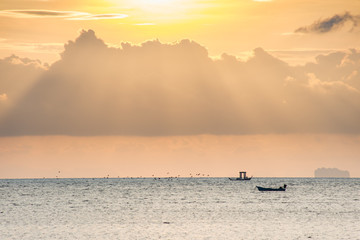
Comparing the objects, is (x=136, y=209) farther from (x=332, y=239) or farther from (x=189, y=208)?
(x=332, y=239)

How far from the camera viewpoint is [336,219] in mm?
110062

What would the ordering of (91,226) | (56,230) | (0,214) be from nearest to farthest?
1. (56,230)
2. (91,226)
3. (0,214)

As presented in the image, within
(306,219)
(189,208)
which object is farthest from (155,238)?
(189,208)

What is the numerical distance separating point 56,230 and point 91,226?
7.41 metres

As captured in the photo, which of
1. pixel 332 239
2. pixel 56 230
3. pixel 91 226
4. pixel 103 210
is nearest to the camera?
pixel 332 239

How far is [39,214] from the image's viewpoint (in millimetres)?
122000

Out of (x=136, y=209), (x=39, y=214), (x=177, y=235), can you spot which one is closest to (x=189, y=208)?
(x=136, y=209)

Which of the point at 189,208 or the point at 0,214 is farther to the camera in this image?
the point at 189,208

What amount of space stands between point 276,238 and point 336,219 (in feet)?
105

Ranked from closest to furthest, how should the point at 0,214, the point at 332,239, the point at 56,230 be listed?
the point at 332,239 < the point at 56,230 < the point at 0,214

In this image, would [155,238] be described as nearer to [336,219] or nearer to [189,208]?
[336,219]

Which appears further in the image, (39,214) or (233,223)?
(39,214)

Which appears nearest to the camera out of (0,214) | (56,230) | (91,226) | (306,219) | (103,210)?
(56,230)

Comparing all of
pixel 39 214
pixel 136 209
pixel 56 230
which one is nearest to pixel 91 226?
pixel 56 230
